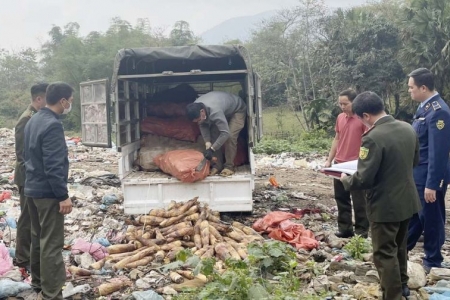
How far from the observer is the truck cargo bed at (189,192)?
21.5 ft

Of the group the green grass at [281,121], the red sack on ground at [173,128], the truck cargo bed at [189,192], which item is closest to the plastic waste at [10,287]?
the truck cargo bed at [189,192]

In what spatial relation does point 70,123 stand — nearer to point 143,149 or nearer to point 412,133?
point 143,149

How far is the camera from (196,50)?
22.4 ft

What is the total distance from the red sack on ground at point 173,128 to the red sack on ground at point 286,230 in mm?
1985

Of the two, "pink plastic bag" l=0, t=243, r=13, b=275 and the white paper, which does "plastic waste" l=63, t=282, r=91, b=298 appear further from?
the white paper

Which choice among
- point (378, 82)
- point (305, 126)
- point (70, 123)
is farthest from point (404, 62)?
point (70, 123)

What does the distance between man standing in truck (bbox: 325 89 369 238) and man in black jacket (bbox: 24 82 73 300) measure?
3.26 metres

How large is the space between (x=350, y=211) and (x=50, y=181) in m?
3.62

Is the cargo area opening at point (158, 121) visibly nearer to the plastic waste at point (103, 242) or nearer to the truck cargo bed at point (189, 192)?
the truck cargo bed at point (189, 192)

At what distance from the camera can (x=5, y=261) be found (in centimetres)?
485

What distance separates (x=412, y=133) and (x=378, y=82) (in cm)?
1708

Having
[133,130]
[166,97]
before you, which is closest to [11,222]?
[133,130]

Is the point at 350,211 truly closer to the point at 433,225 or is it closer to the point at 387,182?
the point at 433,225

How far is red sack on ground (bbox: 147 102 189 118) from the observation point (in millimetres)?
7922
